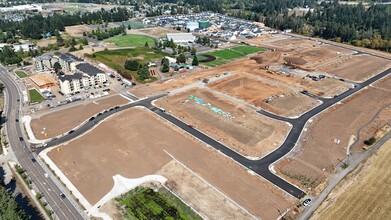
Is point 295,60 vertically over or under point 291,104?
over

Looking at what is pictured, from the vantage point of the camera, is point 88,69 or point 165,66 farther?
point 165,66

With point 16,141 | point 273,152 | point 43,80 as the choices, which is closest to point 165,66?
point 43,80

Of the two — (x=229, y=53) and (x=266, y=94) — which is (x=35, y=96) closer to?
(x=266, y=94)

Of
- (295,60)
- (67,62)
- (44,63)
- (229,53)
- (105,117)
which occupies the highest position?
(67,62)

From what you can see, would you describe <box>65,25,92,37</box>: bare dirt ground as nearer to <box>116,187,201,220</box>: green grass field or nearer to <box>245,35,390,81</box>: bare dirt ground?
<box>245,35,390,81</box>: bare dirt ground

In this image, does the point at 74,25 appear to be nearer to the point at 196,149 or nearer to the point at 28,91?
the point at 28,91

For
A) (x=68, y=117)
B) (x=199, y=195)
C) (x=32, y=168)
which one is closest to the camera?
(x=199, y=195)
